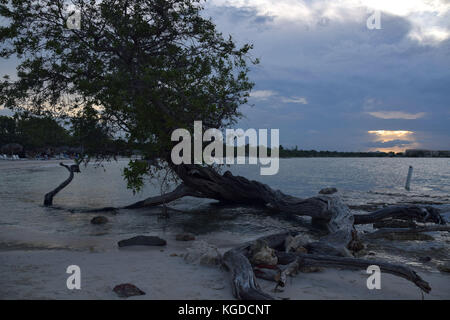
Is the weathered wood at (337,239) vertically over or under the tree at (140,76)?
under

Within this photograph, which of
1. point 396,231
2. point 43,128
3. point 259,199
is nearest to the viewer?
point 396,231

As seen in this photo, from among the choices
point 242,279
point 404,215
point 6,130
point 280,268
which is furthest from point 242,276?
point 6,130

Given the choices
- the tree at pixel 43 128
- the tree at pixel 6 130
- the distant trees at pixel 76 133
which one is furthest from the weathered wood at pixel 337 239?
the tree at pixel 6 130

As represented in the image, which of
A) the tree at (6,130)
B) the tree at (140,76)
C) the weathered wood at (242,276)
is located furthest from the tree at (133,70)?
the tree at (6,130)

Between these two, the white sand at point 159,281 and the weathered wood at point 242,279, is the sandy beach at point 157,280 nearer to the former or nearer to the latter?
the white sand at point 159,281

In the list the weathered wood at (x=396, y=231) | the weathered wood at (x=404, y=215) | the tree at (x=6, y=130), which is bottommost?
the weathered wood at (x=396, y=231)

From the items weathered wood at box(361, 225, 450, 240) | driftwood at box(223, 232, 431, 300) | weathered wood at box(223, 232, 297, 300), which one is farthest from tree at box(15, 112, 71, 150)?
weathered wood at box(361, 225, 450, 240)

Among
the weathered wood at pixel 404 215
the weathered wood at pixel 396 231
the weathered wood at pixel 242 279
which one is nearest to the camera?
the weathered wood at pixel 242 279

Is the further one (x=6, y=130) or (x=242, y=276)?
(x=6, y=130)

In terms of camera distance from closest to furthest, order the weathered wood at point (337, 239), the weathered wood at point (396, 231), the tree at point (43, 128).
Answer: the weathered wood at point (337, 239)
the weathered wood at point (396, 231)
the tree at point (43, 128)

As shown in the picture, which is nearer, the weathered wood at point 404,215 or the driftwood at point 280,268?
the driftwood at point 280,268

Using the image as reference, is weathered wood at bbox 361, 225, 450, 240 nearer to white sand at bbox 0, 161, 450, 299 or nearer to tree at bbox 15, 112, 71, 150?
white sand at bbox 0, 161, 450, 299

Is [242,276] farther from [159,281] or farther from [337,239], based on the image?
[337,239]
